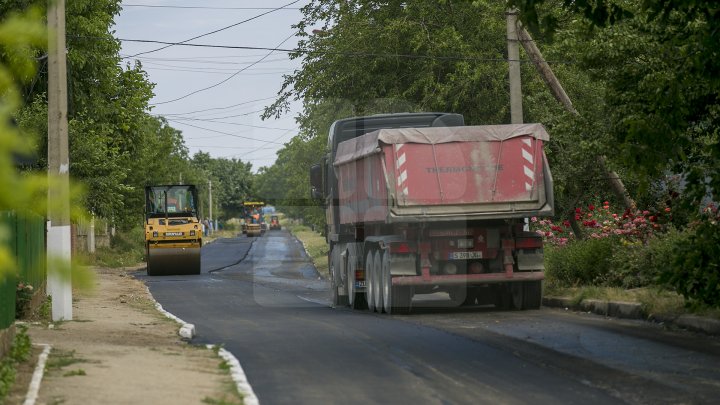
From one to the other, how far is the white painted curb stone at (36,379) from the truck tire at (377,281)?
9432 mm

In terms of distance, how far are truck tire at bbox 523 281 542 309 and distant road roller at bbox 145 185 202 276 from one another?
83.8ft

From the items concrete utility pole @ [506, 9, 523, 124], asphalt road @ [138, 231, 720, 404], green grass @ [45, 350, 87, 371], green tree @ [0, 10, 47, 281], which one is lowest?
asphalt road @ [138, 231, 720, 404]

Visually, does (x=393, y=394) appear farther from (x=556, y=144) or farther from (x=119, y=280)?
(x=119, y=280)

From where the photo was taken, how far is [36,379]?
392 inches

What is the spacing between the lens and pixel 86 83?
45.0 metres

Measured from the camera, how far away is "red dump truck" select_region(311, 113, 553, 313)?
1962 cm

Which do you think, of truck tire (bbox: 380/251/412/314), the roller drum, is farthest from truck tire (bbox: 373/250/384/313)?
the roller drum

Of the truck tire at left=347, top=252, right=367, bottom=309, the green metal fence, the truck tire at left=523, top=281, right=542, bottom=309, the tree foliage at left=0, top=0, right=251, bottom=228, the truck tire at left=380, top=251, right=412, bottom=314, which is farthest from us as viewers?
the tree foliage at left=0, top=0, right=251, bottom=228

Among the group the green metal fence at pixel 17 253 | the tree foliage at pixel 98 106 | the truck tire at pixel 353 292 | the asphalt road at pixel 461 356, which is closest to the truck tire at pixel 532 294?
the asphalt road at pixel 461 356

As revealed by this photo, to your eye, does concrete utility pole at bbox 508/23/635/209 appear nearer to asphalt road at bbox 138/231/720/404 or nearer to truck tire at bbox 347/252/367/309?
asphalt road at bbox 138/231/720/404

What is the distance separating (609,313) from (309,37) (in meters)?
24.8

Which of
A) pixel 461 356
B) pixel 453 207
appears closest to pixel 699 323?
pixel 461 356

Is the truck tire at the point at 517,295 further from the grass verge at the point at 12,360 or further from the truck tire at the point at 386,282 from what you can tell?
the grass verge at the point at 12,360

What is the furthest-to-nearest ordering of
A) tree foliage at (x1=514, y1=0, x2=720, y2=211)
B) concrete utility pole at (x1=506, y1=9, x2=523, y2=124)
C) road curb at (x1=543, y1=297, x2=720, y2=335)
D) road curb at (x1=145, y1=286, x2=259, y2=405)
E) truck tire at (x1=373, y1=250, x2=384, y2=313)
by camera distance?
1. concrete utility pole at (x1=506, y1=9, x2=523, y2=124)
2. truck tire at (x1=373, y1=250, x2=384, y2=313)
3. road curb at (x1=543, y1=297, x2=720, y2=335)
4. tree foliage at (x1=514, y1=0, x2=720, y2=211)
5. road curb at (x1=145, y1=286, x2=259, y2=405)
